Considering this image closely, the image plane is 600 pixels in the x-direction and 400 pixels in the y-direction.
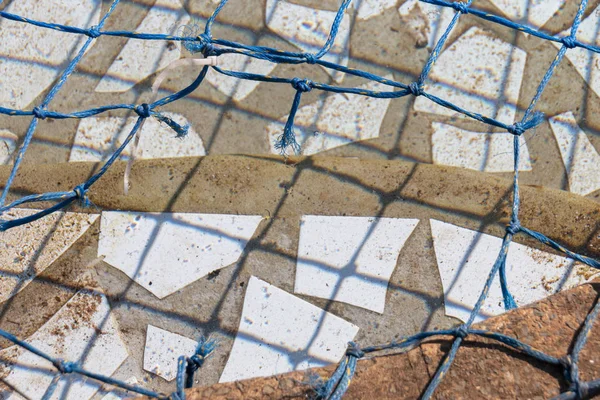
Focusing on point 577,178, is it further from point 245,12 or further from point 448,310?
point 245,12

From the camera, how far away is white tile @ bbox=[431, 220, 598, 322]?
→ 1.20m

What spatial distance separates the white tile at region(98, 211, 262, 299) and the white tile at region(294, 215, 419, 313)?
13 cm

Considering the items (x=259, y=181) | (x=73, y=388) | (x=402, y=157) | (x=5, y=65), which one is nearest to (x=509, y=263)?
(x=402, y=157)

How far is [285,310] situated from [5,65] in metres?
0.83

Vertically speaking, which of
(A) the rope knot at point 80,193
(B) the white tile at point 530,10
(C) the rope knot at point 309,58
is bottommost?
(A) the rope knot at point 80,193

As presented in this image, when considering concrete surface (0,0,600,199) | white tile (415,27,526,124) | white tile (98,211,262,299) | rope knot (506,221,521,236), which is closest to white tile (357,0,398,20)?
concrete surface (0,0,600,199)

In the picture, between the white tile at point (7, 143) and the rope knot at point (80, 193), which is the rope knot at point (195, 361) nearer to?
the rope knot at point (80, 193)

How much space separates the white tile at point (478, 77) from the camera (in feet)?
4.32

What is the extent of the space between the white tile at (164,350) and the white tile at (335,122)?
1.47 feet

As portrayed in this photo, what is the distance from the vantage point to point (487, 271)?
1214 mm

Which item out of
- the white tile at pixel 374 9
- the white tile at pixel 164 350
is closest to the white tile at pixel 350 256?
the white tile at pixel 164 350

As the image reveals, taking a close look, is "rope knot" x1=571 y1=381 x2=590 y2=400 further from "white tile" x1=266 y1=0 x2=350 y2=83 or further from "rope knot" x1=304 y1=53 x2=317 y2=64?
"white tile" x1=266 y1=0 x2=350 y2=83

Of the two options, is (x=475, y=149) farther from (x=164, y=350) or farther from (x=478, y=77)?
(x=164, y=350)

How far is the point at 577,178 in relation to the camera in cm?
128
